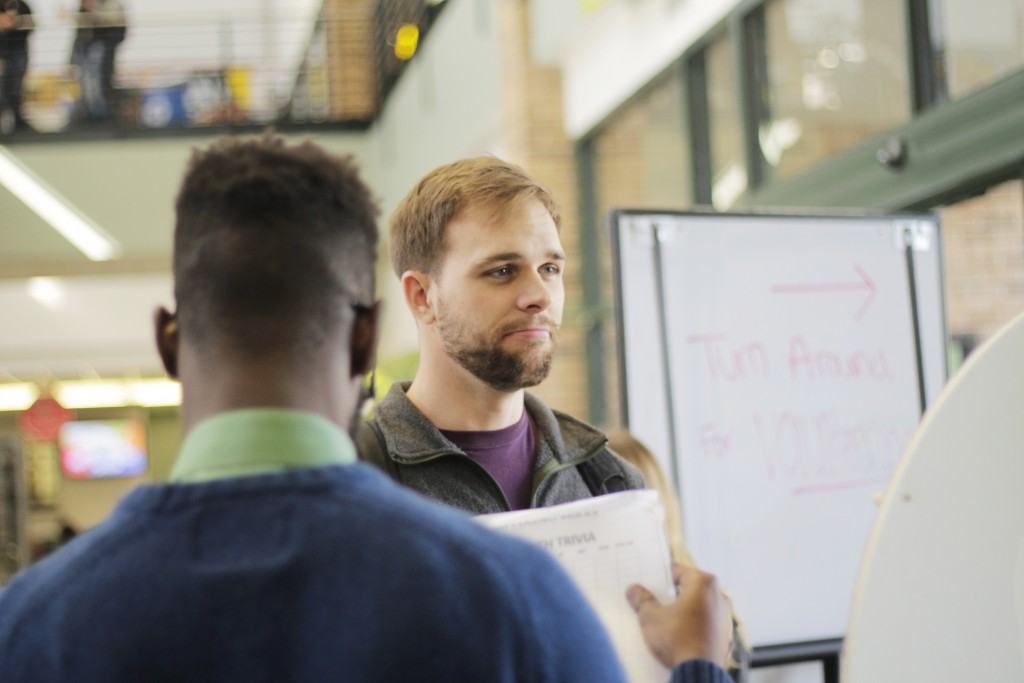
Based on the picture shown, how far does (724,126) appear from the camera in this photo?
556 centimetres

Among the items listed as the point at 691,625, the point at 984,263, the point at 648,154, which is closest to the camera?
the point at 691,625

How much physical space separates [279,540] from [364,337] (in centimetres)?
19

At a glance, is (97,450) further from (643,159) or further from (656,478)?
(656,478)

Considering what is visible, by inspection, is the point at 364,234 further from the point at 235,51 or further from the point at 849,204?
the point at 235,51

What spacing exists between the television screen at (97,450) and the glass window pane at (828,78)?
15246mm

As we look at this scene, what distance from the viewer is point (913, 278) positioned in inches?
107

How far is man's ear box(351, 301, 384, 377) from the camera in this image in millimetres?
918

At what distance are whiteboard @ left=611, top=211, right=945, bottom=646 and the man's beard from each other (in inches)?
33.8

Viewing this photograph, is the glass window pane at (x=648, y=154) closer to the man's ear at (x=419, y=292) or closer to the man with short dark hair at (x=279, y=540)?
the man's ear at (x=419, y=292)

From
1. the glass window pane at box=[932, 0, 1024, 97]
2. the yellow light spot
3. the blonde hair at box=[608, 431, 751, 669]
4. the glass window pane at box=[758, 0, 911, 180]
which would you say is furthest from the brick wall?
the yellow light spot

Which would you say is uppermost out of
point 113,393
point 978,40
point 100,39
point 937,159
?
point 100,39

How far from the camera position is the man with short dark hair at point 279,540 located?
31.0 inches

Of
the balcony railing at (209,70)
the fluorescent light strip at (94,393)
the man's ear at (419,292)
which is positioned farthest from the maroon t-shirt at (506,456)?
the fluorescent light strip at (94,393)

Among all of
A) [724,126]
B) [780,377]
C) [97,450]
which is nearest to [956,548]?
[780,377]
